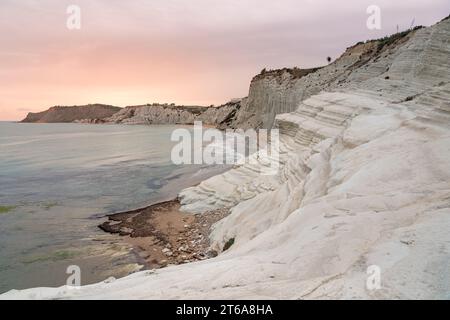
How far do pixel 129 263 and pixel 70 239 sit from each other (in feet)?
16.8

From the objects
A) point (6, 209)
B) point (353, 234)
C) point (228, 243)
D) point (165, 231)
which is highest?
point (353, 234)

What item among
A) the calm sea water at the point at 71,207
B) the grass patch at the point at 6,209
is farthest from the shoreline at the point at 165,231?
the grass patch at the point at 6,209

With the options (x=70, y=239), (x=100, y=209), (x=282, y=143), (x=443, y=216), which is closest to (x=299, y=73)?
(x=282, y=143)

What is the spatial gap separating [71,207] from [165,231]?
961 centimetres

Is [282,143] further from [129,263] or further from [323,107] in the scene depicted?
[129,263]

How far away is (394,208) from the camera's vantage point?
7.02m

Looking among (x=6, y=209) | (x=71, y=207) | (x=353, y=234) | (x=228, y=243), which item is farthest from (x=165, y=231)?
Answer: (x=353, y=234)

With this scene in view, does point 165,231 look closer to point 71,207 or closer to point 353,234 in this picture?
point 71,207

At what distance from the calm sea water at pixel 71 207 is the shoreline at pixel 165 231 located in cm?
75

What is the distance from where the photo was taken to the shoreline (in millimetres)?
17031

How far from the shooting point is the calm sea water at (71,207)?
54.3ft

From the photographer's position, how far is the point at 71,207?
27.0m

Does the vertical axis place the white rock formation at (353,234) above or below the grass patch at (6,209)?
above

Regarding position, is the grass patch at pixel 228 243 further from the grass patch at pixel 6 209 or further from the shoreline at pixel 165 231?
the grass patch at pixel 6 209
